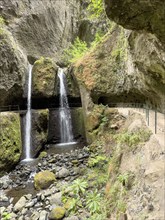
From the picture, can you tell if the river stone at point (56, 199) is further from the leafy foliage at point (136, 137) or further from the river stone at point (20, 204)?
the leafy foliage at point (136, 137)

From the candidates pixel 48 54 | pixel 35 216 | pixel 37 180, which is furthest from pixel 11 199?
pixel 48 54

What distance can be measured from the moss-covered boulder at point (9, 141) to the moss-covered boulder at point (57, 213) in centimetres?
475

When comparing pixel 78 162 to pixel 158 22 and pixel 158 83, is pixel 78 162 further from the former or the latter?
pixel 158 22

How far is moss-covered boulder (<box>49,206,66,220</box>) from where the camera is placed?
23.0 feet

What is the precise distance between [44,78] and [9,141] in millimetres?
7384

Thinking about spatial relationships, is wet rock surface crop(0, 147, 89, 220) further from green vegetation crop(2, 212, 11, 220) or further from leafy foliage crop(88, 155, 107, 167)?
leafy foliage crop(88, 155, 107, 167)

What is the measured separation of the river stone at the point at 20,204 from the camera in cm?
790

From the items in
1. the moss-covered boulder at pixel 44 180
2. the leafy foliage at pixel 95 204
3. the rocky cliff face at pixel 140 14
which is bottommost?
the moss-covered boulder at pixel 44 180

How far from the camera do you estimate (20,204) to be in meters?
8.13

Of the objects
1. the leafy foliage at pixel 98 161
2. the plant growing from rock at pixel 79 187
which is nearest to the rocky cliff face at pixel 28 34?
the leafy foliage at pixel 98 161

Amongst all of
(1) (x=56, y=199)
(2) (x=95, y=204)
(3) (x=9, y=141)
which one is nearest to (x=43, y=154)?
(3) (x=9, y=141)

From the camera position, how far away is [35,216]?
7.33 metres

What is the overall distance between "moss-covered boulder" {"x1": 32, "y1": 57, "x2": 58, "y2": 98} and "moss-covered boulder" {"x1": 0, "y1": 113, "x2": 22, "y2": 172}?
5.12 m

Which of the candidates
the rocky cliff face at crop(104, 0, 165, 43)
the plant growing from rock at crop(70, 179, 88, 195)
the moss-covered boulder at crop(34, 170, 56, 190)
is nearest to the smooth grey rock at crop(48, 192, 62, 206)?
the plant growing from rock at crop(70, 179, 88, 195)
